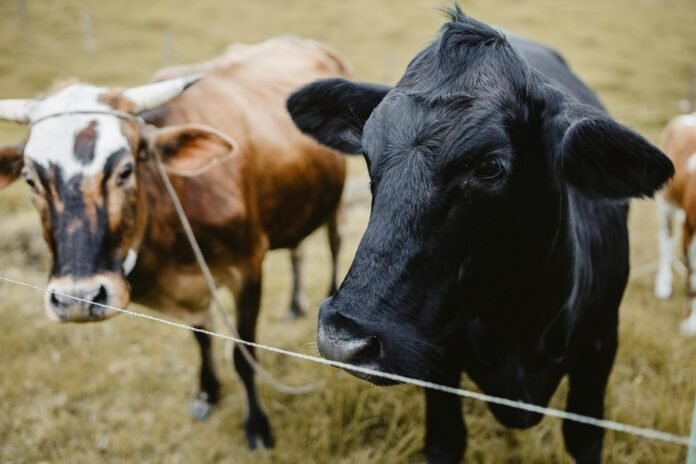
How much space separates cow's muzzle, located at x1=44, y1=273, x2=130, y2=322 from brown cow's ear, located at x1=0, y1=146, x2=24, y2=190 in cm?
71

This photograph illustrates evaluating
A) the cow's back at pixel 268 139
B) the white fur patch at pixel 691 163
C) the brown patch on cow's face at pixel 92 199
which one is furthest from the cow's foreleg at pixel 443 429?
the white fur patch at pixel 691 163

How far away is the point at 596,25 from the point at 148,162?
2452 centimetres

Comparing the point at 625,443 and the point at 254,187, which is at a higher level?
the point at 254,187

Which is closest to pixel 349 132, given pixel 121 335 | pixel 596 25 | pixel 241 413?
pixel 241 413

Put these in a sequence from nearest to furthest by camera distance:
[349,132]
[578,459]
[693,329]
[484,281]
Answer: [484,281], [349,132], [578,459], [693,329]

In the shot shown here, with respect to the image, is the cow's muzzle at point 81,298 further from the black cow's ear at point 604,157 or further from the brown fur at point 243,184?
the black cow's ear at point 604,157

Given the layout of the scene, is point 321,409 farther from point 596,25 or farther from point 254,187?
point 596,25

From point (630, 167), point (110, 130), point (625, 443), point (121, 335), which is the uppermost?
point (630, 167)

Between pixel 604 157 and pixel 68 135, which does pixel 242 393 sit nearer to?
pixel 68 135

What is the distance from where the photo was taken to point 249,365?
121 inches

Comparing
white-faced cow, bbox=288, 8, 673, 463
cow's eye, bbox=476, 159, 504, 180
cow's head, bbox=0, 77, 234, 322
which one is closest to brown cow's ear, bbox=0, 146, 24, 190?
cow's head, bbox=0, 77, 234, 322

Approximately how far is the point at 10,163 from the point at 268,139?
4.59 feet

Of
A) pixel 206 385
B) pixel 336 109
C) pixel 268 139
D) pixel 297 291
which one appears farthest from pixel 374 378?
pixel 297 291

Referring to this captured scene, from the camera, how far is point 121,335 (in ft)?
13.3
